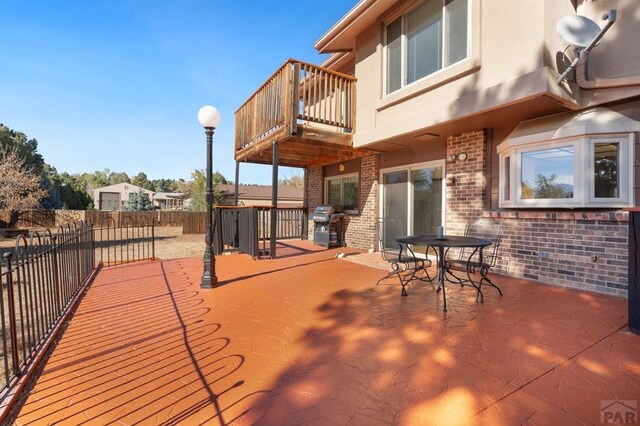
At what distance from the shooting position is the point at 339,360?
2.60 meters

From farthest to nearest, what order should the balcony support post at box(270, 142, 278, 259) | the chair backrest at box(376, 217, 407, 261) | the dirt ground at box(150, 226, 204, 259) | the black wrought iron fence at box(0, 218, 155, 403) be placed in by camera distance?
the dirt ground at box(150, 226, 204, 259)
the chair backrest at box(376, 217, 407, 261)
the balcony support post at box(270, 142, 278, 259)
the black wrought iron fence at box(0, 218, 155, 403)

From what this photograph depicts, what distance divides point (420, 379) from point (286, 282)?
327cm

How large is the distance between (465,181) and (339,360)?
4983 millimetres

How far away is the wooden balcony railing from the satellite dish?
4.52m

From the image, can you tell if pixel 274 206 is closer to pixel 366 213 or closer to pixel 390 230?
pixel 366 213

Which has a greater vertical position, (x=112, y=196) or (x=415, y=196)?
(x=112, y=196)

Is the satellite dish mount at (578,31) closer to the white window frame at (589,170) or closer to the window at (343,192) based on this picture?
the white window frame at (589,170)

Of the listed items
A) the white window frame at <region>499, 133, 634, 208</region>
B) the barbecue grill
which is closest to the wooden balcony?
the barbecue grill

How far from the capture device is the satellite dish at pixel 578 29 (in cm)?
412

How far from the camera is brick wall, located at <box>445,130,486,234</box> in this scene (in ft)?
19.4

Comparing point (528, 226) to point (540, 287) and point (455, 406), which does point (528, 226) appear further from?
point (455, 406)

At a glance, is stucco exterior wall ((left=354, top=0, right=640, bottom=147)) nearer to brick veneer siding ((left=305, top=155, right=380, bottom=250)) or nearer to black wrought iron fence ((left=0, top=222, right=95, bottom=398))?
brick veneer siding ((left=305, top=155, right=380, bottom=250))

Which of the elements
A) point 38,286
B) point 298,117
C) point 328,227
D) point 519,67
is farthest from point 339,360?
point 328,227

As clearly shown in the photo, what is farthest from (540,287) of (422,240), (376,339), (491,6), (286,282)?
(491,6)
